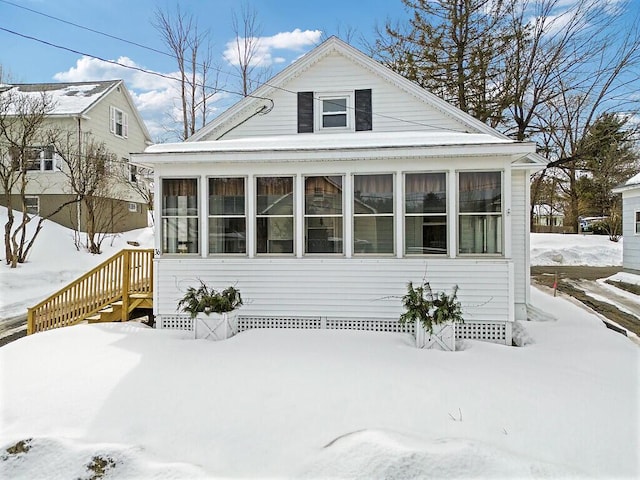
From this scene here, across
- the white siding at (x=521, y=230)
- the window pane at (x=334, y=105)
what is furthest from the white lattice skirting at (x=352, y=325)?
the window pane at (x=334, y=105)

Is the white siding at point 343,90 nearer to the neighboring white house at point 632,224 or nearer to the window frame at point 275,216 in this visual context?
the window frame at point 275,216

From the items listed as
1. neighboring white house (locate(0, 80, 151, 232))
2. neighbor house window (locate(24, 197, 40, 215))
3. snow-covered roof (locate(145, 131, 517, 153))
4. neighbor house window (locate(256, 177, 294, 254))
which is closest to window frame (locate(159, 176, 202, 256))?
snow-covered roof (locate(145, 131, 517, 153))

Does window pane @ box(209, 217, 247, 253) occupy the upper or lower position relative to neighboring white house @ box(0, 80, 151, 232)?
lower

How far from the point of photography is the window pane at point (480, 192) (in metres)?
6.50

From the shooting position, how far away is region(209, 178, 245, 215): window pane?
7145 mm

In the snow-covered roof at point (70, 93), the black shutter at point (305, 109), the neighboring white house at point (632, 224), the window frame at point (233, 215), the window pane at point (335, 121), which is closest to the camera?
the window frame at point (233, 215)

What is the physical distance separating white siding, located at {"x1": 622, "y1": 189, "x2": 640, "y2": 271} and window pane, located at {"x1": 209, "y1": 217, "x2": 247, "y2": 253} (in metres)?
16.2

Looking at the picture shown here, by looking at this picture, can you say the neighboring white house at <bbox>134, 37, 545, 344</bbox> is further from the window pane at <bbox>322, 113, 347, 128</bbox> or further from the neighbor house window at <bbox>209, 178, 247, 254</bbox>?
the window pane at <bbox>322, 113, 347, 128</bbox>

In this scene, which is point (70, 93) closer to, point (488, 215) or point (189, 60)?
point (189, 60)

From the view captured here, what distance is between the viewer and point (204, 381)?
462 cm

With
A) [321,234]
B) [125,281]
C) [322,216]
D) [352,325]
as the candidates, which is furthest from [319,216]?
[125,281]

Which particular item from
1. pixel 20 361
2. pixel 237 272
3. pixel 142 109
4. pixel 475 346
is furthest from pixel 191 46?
pixel 475 346

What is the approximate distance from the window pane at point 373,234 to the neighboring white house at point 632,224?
45.5 feet

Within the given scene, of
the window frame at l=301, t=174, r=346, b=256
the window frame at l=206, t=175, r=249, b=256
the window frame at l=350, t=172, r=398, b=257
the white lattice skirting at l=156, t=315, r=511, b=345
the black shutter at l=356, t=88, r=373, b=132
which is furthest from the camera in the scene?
the black shutter at l=356, t=88, r=373, b=132
